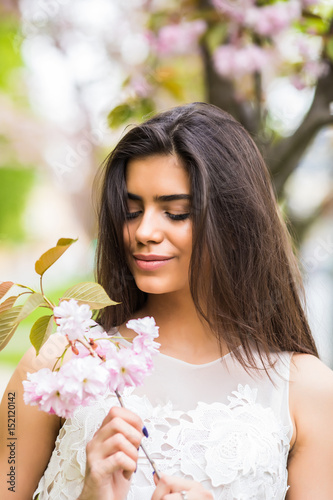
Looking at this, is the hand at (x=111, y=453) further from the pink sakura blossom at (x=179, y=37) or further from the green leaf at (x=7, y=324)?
the pink sakura blossom at (x=179, y=37)

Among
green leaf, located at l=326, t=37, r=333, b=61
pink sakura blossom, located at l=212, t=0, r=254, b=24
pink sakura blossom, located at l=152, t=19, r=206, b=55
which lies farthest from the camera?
pink sakura blossom, located at l=152, t=19, r=206, b=55

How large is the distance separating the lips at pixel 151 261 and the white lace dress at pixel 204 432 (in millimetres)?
236

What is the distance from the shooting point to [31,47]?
315 centimetres

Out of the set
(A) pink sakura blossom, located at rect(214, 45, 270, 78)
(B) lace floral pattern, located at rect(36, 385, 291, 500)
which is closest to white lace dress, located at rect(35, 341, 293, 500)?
(B) lace floral pattern, located at rect(36, 385, 291, 500)

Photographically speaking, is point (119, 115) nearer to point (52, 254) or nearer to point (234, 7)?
point (234, 7)

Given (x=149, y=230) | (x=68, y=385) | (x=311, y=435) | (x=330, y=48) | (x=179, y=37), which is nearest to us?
(x=68, y=385)

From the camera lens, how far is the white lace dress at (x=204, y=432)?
106cm

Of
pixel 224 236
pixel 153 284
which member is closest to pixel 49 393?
pixel 153 284

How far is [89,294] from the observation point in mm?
786

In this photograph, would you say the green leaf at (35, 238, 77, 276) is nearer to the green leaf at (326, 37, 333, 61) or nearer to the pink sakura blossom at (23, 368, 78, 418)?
the pink sakura blossom at (23, 368, 78, 418)

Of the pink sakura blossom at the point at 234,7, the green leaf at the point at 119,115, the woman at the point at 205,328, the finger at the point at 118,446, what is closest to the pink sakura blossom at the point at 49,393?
the finger at the point at 118,446

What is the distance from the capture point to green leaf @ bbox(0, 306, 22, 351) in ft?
2.43

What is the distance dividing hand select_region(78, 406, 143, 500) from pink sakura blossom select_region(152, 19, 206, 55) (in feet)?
4.64

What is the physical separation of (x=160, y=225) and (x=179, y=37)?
1.16 meters
